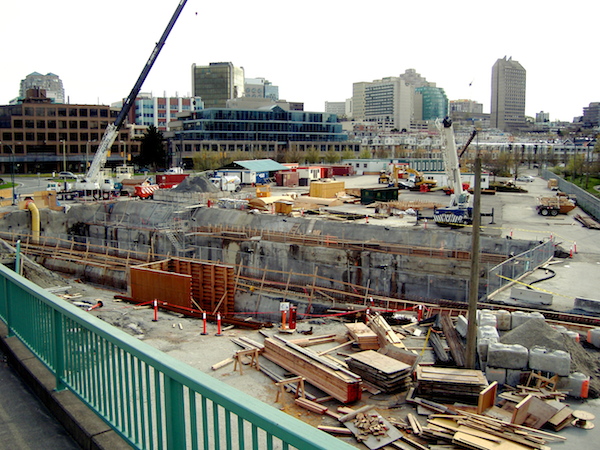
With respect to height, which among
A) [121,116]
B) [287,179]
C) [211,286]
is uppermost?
[121,116]

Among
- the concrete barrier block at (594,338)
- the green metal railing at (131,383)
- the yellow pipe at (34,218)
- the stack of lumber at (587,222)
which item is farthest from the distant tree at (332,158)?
the green metal railing at (131,383)

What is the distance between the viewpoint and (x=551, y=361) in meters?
12.3

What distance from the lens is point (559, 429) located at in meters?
10.6

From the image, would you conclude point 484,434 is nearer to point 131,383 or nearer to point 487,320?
point 487,320

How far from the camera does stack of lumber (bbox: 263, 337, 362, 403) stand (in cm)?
1150

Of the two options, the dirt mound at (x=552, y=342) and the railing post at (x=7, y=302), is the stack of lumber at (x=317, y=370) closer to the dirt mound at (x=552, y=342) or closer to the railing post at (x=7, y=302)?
the dirt mound at (x=552, y=342)

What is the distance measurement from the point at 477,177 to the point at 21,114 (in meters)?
102

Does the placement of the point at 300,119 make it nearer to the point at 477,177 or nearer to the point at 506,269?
the point at 506,269

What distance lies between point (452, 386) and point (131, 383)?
892 centimetres

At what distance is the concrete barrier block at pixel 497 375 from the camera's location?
12703 mm

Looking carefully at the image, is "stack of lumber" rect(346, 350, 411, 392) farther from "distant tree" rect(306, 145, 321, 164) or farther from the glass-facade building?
the glass-facade building

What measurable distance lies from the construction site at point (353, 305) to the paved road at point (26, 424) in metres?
Result: 5.69

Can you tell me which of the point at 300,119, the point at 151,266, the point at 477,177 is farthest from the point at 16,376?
the point at 300,119

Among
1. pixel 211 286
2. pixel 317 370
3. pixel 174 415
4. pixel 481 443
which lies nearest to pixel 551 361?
pixel 481 443
